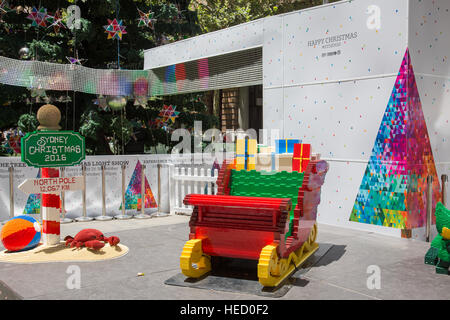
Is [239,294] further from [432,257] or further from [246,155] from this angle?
[432,257]

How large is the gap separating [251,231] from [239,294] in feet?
2.47

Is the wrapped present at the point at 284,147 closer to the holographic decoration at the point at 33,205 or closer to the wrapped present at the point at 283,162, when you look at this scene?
the wrapped present at the point at 283,162

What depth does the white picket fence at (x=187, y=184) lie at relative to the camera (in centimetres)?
997

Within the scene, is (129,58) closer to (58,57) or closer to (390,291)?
(58,57)

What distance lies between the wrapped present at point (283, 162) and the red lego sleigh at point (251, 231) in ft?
1.77

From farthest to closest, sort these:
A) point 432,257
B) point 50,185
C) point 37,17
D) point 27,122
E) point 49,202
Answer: point 27,122 → point 37,17 → point 49,202 → point 50,185 → point 432,257

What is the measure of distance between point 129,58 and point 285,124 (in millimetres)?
6306

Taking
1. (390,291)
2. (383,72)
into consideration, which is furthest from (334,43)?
(390,291)

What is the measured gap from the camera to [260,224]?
530 centimetres

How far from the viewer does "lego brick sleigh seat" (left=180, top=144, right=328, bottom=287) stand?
5.15 m

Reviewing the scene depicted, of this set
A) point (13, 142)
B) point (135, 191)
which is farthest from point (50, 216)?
point (13, 142)

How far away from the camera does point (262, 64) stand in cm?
984

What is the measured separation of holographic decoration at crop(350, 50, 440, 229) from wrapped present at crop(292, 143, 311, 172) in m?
2.17
